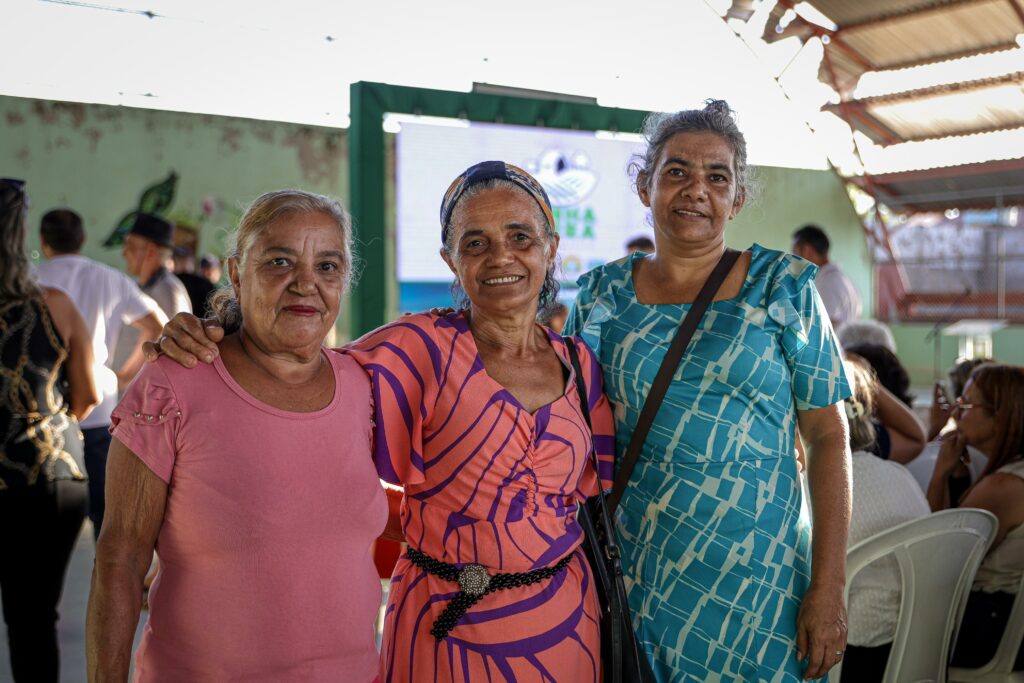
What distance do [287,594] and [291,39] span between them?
8.47 meters

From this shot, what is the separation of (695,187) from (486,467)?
2.53 ft

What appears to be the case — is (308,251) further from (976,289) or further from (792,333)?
(976,289)

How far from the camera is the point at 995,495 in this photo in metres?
2.80

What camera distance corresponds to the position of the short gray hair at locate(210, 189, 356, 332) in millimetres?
1459

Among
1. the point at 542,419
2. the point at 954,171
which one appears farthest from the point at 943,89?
the point at 542,419

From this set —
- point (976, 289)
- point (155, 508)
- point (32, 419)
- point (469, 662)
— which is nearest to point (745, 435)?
point (469, 662)

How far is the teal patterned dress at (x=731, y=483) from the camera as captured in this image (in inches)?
69.6

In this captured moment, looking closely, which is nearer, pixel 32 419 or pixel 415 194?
pixel 32 419

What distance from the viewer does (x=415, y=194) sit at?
3.88 m

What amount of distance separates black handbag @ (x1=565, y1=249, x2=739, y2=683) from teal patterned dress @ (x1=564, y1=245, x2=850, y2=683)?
0.02m

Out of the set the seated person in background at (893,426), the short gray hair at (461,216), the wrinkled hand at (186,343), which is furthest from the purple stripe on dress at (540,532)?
the seated person in background at (893,426)

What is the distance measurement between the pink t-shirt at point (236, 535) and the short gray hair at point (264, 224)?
202 mm

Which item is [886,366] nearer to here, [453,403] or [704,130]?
[704,130]

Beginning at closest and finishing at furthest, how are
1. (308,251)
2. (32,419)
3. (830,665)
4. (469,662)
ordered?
(308,251) < (469,662) < (830,665) < (32,419)
